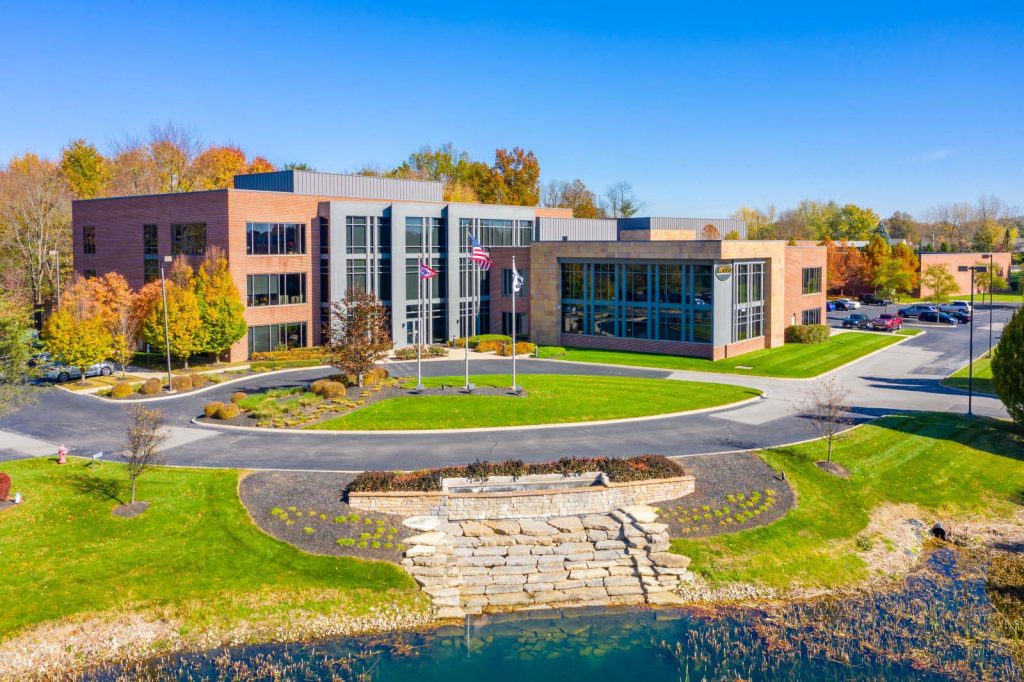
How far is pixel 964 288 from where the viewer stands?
373 ft

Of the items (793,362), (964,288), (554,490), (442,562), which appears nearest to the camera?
Result: (442,562)

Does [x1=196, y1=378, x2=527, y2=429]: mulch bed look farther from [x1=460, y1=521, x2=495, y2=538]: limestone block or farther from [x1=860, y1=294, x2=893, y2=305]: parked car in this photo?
[x1=860, y1=294, x2=893, y2=305]: parked car

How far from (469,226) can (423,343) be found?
35.8ft

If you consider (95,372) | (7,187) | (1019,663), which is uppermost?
(7,187)

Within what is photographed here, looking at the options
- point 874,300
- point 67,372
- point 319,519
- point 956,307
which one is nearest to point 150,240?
point 67,372

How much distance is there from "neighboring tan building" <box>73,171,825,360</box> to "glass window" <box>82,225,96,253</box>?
0.13 m

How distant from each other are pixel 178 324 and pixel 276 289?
856 centimetres

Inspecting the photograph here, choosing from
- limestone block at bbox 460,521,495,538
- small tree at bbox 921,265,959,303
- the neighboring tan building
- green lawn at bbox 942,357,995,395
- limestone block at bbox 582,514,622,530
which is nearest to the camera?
limestone block at bbox 460,521,495,538

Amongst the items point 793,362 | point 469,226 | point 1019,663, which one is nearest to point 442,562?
point 1019,663

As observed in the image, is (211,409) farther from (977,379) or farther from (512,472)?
(977,379)

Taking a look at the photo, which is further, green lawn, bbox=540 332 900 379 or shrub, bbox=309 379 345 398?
green lawn, bbox=540 332 900 379

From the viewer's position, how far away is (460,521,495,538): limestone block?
26.1 meters

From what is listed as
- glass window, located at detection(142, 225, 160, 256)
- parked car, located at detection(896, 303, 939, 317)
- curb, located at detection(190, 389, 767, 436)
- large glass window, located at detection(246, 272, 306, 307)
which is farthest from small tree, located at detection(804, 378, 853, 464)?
parked car, located at detection(896, 303, 939, 317)

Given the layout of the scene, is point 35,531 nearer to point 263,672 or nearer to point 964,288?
point 263,672
